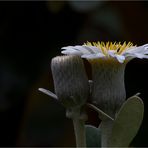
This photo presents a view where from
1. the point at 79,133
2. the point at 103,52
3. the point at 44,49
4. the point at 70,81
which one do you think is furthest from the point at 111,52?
the point at 44,49

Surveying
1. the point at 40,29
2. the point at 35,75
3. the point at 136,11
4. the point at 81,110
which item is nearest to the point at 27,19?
the point at 40,29

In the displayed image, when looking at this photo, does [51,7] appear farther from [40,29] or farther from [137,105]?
[137,105]

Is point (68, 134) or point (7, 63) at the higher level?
point (7, 63)

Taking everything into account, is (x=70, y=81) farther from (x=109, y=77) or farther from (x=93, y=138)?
(x=93, y=138)

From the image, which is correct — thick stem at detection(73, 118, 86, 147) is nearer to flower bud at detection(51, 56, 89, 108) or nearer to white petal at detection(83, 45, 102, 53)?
flower bud at detection(51, 56, 89, 108)

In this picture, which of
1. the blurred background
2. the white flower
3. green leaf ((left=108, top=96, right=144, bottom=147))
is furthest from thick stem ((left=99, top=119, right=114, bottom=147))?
the blurred background

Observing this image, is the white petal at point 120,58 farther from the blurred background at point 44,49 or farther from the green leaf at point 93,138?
the blurred background at point 44,49

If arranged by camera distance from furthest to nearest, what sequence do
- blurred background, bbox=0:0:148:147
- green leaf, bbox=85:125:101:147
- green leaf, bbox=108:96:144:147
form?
blurred background, bbox=0:0:148:147 < green leaf, bbox=85:125:101:147 < green leaf, bbox=108:96:144:147

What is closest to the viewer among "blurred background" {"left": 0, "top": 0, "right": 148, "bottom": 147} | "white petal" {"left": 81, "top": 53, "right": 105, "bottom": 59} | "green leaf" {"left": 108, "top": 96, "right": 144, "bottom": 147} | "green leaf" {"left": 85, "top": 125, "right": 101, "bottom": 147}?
"white petal" {"left": 81, "top": 53, "right": 105, "bottom": 59}
